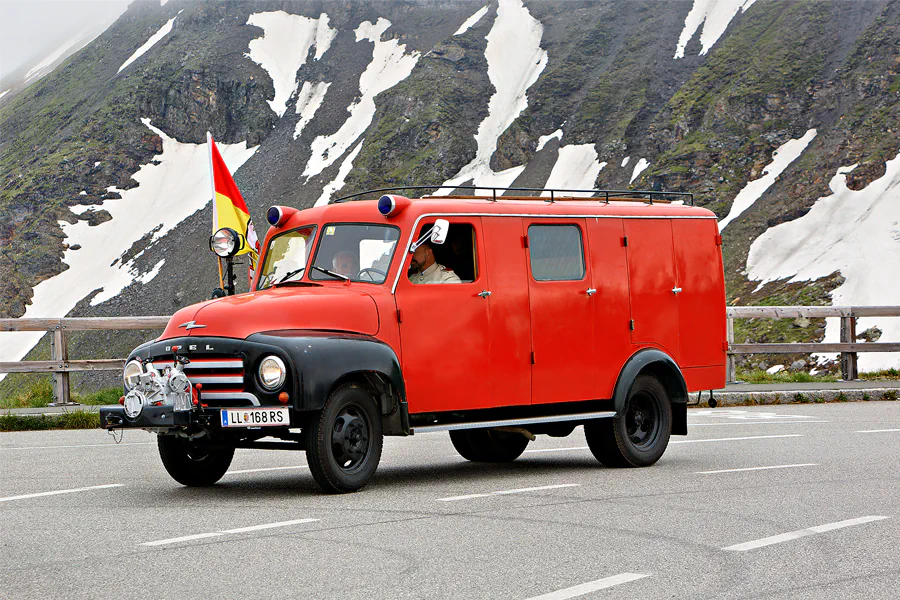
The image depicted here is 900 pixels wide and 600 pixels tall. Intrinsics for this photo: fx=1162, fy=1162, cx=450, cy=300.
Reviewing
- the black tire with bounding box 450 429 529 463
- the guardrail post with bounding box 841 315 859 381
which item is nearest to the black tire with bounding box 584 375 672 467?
the black tire with bounding box 450 429 529 463

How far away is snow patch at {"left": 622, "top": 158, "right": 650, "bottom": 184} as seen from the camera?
74056 millimetres

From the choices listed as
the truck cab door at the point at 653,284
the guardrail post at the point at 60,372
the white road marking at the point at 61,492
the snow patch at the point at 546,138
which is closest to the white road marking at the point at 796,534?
the truck cab door at the point at 653,284

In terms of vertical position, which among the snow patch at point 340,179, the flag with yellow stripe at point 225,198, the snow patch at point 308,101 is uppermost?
the snow patch at point 308,101

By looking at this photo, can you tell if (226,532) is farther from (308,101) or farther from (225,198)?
(308,101)

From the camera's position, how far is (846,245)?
50.4 meters

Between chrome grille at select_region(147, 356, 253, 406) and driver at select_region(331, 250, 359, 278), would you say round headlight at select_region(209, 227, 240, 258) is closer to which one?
driver at select_region(331, 250, 359, 278)

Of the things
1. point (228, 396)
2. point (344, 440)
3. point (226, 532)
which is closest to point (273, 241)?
point (228, 396)

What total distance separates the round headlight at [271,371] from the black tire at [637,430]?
3615mm

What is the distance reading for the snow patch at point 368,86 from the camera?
304 feet

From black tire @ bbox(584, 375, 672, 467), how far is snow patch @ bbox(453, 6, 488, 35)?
321 ft

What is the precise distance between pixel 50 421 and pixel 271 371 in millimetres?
8887

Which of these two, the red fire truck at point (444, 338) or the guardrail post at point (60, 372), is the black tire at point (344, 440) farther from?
the guardrail post at point (60, 372)

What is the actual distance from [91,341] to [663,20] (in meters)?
51.6

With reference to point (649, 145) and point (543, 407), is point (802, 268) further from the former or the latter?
point (543, 407)
